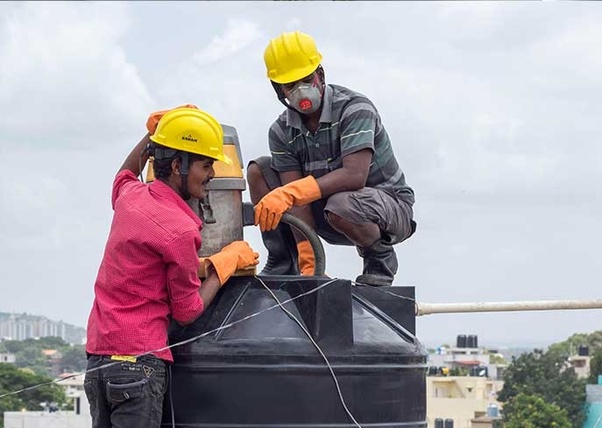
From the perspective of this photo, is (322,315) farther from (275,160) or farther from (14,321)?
(14,321)

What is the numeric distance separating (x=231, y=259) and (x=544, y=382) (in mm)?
67214

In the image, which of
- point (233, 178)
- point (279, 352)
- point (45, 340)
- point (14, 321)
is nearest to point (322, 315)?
point (279, 352)

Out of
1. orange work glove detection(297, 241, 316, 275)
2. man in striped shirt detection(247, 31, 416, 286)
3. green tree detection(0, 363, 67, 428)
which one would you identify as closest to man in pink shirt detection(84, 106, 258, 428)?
man in striped shirt detection(247, 31, 416, 286)

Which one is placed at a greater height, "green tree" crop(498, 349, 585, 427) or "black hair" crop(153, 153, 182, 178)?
"black hair" crop(153, 153, 182, 178)

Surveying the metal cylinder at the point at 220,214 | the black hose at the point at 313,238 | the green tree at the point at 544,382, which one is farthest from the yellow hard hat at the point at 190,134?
the green tree at the point at 544,382

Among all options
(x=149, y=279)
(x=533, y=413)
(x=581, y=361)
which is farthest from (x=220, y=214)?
(x=581, y=361)

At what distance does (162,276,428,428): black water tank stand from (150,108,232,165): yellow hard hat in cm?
82

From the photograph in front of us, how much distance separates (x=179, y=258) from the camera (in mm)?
8062

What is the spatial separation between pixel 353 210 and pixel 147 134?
3.93ft

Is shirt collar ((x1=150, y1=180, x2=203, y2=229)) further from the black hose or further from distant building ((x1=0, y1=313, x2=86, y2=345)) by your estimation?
distant building ((x1=0, y1=313, x2=86, y2=345))

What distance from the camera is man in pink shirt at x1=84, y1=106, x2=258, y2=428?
26.6ft

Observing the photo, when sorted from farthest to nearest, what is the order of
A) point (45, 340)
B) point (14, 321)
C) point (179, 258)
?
1. point (45, 340)
2. point (14, 321)
3. point (179, 258)

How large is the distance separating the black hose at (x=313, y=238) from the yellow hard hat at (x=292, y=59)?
0.79 metres

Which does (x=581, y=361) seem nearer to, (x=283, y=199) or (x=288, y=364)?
(x=283, y=199)
